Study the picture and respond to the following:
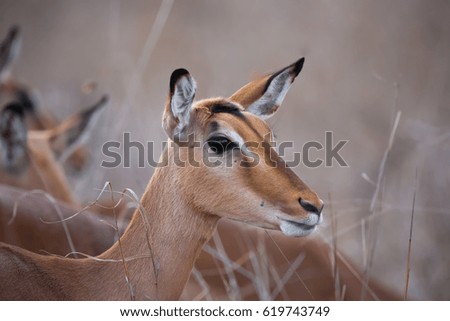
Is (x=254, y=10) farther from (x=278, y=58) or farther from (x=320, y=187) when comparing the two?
(x=320, y=187)

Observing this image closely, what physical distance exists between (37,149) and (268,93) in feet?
4.90

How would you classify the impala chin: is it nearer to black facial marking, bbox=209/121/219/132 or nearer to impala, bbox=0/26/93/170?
black facial marking, bbox=209/121/219/132

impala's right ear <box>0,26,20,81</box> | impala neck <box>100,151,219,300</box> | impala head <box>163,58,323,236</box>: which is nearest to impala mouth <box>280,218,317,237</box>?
impala head <box>163,58,323,236</box>

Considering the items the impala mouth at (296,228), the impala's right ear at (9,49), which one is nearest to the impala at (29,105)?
the impala's right ear at (9,49)

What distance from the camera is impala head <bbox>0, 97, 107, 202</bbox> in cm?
288

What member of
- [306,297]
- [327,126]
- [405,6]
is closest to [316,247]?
[306,297]

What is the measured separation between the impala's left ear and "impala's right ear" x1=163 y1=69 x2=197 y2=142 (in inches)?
7.0

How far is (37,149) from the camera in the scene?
3.14 m

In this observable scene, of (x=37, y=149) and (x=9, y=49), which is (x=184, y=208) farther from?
(x=9, y=49)

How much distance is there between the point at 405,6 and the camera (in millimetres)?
2609

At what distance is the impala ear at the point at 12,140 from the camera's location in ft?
9.30

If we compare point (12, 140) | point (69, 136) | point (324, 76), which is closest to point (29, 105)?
point (69, 136)

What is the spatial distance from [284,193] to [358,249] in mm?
1445

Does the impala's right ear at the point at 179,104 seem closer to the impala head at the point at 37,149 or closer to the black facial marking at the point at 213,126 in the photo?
the black facial marking at the point at 213,126
